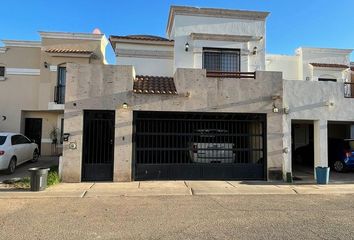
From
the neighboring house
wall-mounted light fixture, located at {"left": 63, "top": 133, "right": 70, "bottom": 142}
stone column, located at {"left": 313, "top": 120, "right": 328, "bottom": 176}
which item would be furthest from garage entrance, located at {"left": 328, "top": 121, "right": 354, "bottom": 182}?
the neighboring house

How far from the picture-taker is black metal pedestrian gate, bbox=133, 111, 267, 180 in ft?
42.4

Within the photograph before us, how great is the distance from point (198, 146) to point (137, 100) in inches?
118

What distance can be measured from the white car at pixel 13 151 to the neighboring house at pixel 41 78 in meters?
4.67

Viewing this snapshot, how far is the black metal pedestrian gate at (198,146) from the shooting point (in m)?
12.9

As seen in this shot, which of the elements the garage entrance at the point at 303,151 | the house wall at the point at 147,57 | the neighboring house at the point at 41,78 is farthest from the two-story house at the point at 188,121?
the neighboring house at the point at 41,78

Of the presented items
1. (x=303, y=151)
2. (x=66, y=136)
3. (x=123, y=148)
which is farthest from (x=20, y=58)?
(x=303, y=151)

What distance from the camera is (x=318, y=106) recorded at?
13898 millimetres

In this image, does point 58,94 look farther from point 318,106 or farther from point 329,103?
point 329,103

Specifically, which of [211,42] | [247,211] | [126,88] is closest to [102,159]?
[126,88]

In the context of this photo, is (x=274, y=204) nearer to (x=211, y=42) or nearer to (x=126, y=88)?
(x=126, y=88)

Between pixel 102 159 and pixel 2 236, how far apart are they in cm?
670

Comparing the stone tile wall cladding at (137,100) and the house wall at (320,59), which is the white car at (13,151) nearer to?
the stone tile wall cladding at (137,100)

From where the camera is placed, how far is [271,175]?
1310cm

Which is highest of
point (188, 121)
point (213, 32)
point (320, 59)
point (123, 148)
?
→ point (213, 32)
